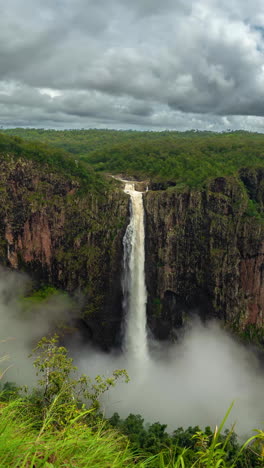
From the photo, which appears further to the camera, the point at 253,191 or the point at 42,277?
the point at 253,191

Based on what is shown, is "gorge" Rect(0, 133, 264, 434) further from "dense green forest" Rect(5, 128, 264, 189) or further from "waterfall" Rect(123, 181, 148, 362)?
"dense green forest" Rect(5, 128, 264, 189)

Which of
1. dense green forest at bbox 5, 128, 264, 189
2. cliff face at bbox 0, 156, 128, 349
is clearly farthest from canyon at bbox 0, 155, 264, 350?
dense green forest at bbox 5, 128, 264, 189

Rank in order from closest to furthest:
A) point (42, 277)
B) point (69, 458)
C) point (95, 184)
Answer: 1. point (69, 458)
2. point (42, 277)
3. point (95, 184)

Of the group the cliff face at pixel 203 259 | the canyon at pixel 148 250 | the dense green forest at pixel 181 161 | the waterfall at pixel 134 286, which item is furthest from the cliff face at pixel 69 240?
the dense green forest at pixel 181 161

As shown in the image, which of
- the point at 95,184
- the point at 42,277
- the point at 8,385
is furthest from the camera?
the point at 95,184

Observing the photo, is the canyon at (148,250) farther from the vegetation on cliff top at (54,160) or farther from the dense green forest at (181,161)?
the dense green forest at (181,161)

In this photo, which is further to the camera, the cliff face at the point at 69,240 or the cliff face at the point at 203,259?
the cliff face at the point at 203,259

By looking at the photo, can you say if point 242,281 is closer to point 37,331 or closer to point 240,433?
point 240,433

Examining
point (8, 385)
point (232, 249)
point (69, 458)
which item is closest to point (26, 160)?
point (8, 385)
